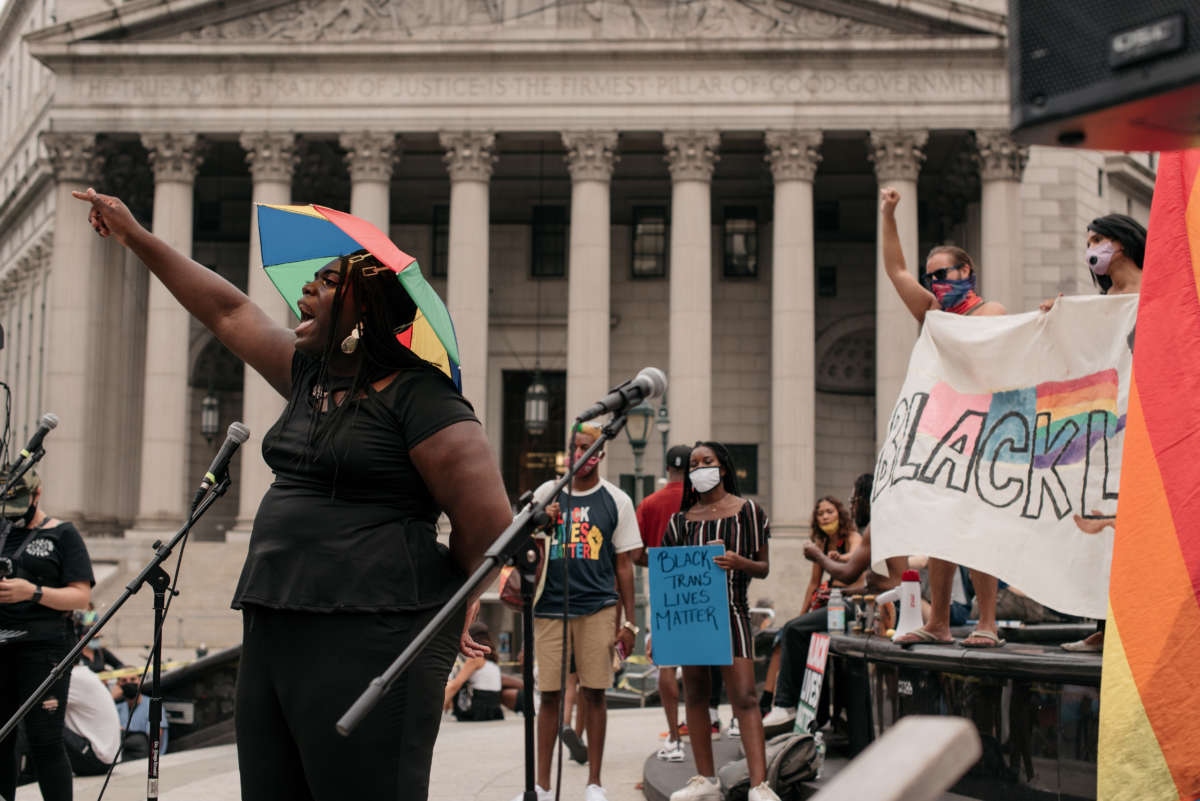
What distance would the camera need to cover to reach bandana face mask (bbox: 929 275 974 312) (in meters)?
8.62

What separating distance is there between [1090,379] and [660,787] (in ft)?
13.8

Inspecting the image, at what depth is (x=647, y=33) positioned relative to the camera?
35.5m

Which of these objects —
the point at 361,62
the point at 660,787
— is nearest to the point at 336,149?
the point at 361,62

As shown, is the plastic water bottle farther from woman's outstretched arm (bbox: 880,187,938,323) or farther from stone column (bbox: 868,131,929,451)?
stone column (bbox: 868,131,929,451)

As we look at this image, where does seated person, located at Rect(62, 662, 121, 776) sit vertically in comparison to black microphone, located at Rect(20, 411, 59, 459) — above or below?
below

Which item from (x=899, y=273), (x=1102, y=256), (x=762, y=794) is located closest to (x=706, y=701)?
(x=762, y=794)

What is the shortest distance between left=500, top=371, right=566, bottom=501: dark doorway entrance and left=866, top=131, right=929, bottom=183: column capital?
11.8 metres

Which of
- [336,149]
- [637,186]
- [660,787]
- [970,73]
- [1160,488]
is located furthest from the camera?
[637,186]

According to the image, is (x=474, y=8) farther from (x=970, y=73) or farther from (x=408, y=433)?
(x=408, y=433)

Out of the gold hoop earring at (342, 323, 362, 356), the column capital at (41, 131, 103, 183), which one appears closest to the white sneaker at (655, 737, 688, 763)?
the gold hoop earring at (342, 323, 362, 356)

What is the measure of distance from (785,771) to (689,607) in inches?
47.2

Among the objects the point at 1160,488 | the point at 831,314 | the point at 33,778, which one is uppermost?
the point at 831,314

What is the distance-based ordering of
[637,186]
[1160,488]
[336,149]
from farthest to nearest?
[637,186] → [336,149] → [1160,488]

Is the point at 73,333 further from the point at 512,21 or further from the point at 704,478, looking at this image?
the point at 704,478
